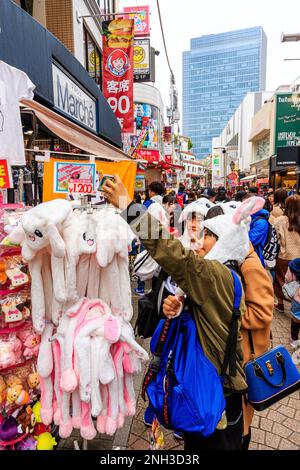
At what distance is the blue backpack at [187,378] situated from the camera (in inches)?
67.3

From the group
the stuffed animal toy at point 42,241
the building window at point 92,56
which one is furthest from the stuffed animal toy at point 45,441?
the building window at point 92,56

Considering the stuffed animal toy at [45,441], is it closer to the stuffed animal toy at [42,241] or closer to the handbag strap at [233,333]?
the stuffed animal toy at [42,241]

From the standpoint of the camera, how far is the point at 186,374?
1.77 m

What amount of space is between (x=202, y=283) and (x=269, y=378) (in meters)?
0.98

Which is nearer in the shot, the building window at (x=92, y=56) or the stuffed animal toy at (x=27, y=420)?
the stuffed animal toy at (x=27, y=420)

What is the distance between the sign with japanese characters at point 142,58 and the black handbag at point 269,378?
1504cm

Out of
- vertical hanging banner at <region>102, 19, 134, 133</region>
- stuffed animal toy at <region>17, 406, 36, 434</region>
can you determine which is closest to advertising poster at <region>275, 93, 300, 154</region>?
vertical hanging banner at <region>102, 19, 134, 133</region>

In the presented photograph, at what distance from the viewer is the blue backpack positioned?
67.3 inches

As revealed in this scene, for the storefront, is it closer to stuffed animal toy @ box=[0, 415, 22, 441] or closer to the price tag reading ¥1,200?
the price tag reading ¥1,200

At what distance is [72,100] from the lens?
22.3 feet

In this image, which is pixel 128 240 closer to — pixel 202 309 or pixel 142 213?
pixel 142 213

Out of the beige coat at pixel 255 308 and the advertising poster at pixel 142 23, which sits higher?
the advertising poster at pixel 142 23

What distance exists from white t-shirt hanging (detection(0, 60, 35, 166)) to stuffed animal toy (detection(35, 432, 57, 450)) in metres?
2.29

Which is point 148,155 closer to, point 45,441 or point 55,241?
A: point 45,441
